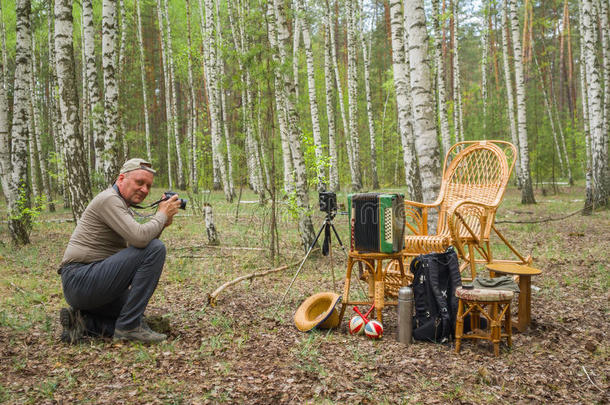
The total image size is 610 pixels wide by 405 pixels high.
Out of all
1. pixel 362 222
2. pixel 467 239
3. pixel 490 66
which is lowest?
pixel 467 239

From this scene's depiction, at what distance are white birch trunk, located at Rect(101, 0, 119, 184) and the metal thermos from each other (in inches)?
194

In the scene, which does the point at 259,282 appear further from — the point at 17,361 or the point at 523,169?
the point at 523,169

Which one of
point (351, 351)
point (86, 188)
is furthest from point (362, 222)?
point (86, 188)

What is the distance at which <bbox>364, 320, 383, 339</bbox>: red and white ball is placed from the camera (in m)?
3.54

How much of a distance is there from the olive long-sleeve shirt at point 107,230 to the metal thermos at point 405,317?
197 cm

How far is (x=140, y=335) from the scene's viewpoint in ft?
10.9

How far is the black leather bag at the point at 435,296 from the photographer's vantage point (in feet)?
11.3

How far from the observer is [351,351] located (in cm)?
329

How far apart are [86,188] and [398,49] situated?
241 inches

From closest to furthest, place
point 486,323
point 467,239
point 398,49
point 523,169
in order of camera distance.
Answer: point 486,323 < point 467,239 < point 398,49 < point 523,169

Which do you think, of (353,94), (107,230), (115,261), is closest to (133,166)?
(107,230)

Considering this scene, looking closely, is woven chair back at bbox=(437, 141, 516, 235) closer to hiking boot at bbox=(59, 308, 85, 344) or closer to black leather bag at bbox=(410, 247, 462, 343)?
black leather bag at bbox=(410, 247, 462, 343)

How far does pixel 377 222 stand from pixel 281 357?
1353 mm

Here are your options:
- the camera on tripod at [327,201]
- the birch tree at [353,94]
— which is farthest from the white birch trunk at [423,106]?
the birch tree at [353,94]
